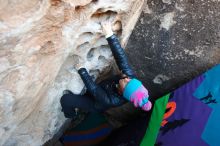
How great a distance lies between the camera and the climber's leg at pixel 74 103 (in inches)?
64.9

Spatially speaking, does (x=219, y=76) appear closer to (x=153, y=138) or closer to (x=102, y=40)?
(x=153, y=138)

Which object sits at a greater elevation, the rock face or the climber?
the rock face

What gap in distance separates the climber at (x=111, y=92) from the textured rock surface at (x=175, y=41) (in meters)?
0.28

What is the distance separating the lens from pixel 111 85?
5.29ft

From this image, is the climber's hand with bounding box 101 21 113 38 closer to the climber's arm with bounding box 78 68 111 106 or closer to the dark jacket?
the dark jacket

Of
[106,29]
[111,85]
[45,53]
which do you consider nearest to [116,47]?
[106,29]

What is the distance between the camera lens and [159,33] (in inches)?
69.6

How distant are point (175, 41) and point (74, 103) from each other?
602 mm

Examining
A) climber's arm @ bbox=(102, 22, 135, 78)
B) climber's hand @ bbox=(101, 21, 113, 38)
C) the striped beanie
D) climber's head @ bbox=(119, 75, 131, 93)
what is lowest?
the striped beanie

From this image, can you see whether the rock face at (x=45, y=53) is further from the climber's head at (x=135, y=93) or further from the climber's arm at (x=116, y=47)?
the climber's head at (x=135, y=93)

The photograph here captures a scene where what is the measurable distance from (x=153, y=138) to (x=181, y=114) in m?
0.21

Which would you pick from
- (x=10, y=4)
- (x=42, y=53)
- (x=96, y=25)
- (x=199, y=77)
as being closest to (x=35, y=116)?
(x=42, y=53)

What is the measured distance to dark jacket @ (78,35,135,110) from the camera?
149cm

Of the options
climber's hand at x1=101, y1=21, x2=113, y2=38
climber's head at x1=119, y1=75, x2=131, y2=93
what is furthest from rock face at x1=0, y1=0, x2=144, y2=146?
climber's head at x1=119, y1=75, x2=131, y2=93
